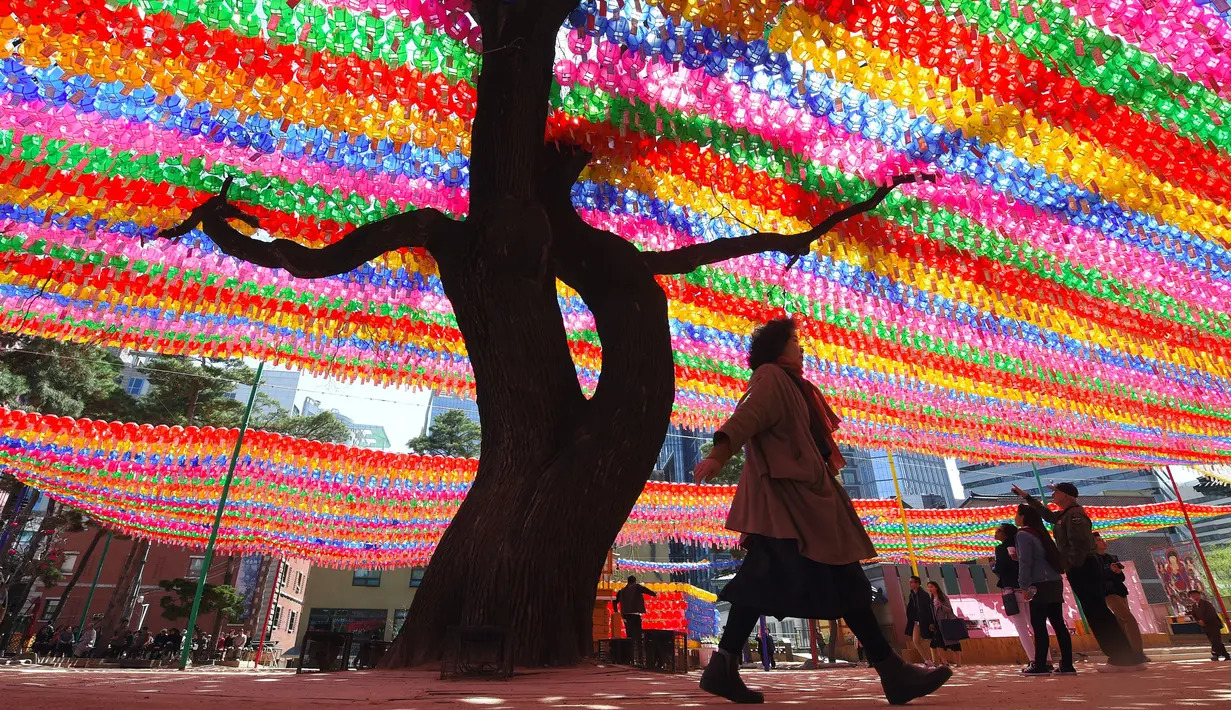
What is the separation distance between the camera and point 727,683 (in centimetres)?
228

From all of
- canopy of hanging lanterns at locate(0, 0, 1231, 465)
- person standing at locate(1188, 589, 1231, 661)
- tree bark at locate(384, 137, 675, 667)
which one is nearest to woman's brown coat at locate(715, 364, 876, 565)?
tree bark at locate(384, 137, 675, 667)

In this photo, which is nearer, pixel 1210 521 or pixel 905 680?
pixel 905 680

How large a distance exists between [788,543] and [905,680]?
22.6 inches

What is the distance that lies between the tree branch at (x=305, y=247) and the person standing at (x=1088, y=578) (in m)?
4.87

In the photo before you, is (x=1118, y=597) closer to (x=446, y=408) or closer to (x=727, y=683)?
(x=727, y=683)

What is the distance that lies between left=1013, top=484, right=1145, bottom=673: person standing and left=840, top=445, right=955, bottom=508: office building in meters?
62.9

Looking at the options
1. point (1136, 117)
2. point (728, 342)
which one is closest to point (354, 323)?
point (728, 342)

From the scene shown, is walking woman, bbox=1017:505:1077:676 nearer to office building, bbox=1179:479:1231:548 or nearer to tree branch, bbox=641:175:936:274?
tree branch, bbox=641:175:936:274

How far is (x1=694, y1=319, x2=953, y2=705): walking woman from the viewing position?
2287mm

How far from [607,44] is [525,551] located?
285 cm

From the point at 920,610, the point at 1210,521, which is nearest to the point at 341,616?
the point at 920,610

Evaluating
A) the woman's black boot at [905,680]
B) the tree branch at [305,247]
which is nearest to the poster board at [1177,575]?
the woman's black boot at [905,680]

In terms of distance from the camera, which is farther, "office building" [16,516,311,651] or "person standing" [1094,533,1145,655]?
"office building" [16,516,311,651]

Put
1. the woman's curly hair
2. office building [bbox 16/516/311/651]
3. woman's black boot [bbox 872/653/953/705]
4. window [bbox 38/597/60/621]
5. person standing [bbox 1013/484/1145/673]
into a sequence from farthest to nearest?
window [bbox 38/597/60/621] < office building [bbox 16/516/311/651] < person standing [bbox 1013/484/1145/673] < the woman's curly hair < woman's black boot [bbox 872/653/953/705]
